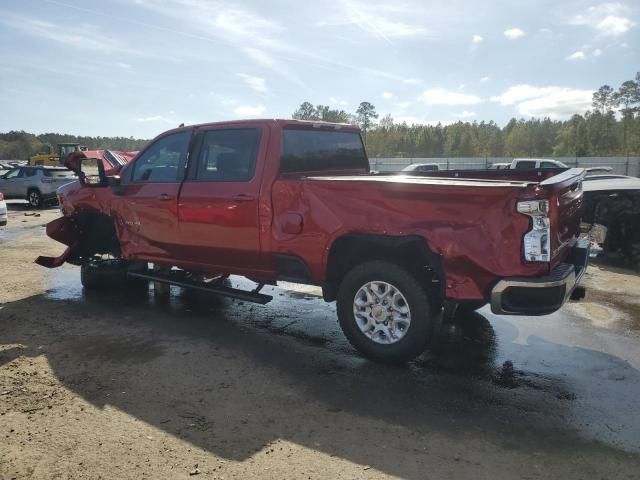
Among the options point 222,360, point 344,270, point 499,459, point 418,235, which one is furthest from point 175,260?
point 499,459

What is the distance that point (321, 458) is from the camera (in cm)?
306

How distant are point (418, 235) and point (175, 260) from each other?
10.1 feet

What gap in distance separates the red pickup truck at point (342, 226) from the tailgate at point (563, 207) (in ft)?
0.06

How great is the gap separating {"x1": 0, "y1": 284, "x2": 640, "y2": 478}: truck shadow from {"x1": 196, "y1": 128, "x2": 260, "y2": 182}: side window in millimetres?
1620

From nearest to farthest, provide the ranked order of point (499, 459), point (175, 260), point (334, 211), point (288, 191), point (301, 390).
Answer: point (499, 459)
point (301, 390)
point (334, 211)
point (288, 191)
point (175, 260)

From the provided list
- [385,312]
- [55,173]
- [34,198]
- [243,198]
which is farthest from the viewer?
[55,173]

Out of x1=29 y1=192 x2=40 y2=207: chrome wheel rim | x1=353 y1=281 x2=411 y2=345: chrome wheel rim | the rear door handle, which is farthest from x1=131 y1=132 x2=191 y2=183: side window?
x1=29 y1=192 x2=40 y2=207: chrome wheel rim

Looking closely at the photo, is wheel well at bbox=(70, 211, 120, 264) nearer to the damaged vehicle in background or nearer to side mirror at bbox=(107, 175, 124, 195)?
side mirror at bbox=(107, 175, 124, 195)

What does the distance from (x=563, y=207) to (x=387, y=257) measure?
145 cm

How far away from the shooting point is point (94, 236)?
7082 mm

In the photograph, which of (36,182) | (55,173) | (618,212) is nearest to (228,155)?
(618,212)

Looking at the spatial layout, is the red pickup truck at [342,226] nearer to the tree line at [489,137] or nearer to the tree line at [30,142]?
the tree line at [489,137]

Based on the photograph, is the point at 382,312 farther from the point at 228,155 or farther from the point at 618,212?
the point at 618,212

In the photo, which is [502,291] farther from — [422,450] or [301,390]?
[301,390]
